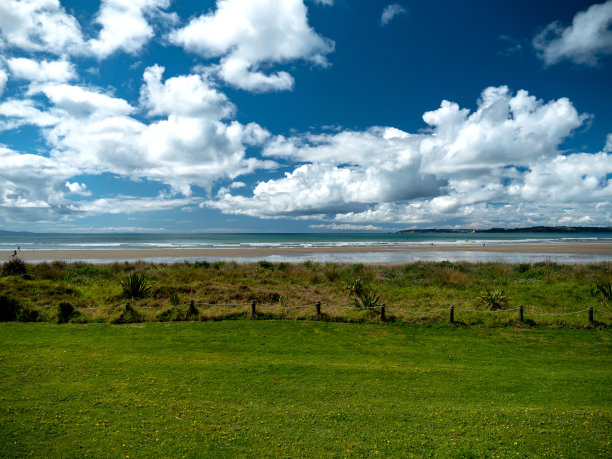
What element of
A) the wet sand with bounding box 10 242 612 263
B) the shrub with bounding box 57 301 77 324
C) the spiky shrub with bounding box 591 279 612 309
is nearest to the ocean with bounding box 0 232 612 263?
the wet sand with bounding box 10 242 612 263

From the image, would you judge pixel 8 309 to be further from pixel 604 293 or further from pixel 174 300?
pixel 604 293

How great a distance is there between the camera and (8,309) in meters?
12.8

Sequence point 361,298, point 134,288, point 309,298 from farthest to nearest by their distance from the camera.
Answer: point 309,298 < point 134,288 < point 361,298

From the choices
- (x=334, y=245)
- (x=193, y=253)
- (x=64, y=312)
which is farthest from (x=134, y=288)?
(x=334, y=245)

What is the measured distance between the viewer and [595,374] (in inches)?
321

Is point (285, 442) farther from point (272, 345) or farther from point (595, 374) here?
point (595, 374)

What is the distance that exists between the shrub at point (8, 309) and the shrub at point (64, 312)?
1.50 m

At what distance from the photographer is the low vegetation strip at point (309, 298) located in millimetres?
13031

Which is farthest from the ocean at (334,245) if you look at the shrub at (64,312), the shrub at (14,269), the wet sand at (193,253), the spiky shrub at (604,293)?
the shrub at (64,312)

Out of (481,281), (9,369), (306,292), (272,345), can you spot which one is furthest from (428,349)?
(481,281)

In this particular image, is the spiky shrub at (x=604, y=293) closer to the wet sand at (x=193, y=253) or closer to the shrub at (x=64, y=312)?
the shrub at (x=64, y=312)

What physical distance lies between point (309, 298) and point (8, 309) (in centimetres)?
1153

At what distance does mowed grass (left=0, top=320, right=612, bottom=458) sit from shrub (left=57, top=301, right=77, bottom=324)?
1.19 metres

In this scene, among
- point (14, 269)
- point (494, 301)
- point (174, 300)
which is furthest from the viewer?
point (14, 269)
